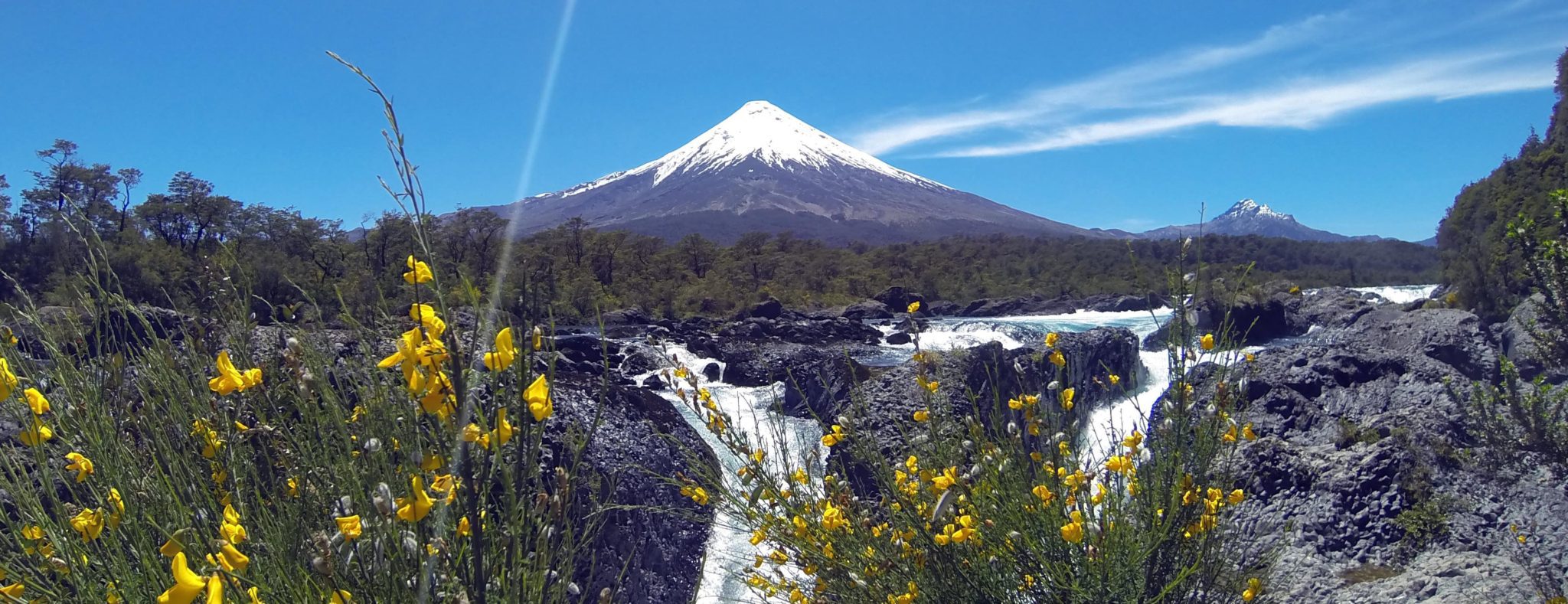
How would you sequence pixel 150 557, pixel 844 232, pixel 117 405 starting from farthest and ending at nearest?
pixel 844 232 < pixel 117 405 < pixel 150 557

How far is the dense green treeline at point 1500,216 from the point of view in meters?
15.5

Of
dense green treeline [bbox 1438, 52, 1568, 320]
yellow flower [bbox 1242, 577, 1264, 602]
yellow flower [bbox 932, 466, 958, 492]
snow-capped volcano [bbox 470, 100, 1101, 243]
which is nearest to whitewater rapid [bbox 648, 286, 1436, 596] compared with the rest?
yellow flower [bbox 932, 466, 958, 492]

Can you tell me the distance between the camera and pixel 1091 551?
222cm

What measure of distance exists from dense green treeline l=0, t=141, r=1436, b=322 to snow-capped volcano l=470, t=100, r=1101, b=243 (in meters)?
62.6

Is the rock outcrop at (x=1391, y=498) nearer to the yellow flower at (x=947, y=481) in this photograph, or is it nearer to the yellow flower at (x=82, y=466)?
the yellow flower at (x=947, y=481)

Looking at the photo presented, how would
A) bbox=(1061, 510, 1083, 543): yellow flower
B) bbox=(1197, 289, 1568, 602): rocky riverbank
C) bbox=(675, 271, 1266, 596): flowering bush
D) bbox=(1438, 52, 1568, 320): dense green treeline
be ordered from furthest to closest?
bbox=(1438, 52, 1568, 320): dense green treeline → bbox=(1197, 289, 1568, 602): rocky riverbank → bbox=(675, 271, 1266, 596): flowering bush → bbox=(1061, 510, 1083, 543): yellow flower

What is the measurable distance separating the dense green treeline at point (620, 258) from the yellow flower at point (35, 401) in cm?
1032

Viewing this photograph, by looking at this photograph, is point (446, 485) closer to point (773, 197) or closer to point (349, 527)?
point (349, 527)

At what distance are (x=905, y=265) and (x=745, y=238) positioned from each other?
9.85m

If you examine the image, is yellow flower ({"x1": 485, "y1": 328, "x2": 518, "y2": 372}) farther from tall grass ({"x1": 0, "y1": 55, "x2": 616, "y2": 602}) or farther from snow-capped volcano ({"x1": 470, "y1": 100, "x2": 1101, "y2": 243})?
snow-capped volcano ({"x1": 470, "y1": 100, "x2": 1101, "y2": 243})

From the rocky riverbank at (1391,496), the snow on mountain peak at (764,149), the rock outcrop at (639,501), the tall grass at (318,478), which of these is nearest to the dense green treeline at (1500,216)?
the rocky riverbank at (1391,496)

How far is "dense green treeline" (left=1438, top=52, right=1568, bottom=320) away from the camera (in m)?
15.5

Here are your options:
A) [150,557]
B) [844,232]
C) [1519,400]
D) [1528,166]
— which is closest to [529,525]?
[150,557]

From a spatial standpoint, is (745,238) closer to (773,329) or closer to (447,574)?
(773,329)
